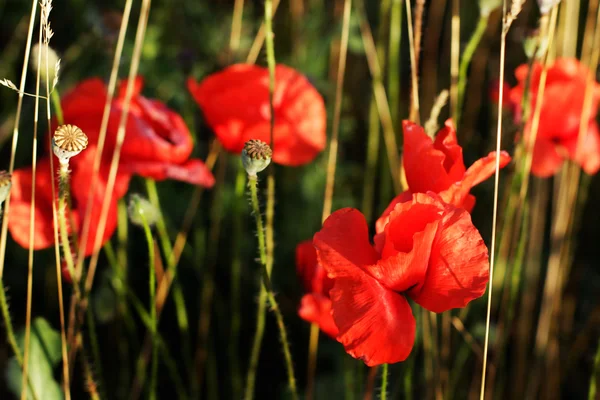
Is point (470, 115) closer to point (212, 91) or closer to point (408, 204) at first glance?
point (212, 91)

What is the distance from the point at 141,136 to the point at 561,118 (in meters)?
0.56

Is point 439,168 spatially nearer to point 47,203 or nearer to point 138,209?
point 138,209

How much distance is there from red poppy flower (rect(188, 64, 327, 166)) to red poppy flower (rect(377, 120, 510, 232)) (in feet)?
0.87

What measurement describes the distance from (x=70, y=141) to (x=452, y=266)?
31 centimetres

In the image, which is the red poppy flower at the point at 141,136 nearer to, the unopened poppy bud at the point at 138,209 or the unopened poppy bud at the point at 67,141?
the unopened poppy bud at the point at 138,209

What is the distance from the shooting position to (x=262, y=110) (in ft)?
2.72

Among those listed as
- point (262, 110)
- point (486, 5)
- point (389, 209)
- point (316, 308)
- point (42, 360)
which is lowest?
point (42, 360)

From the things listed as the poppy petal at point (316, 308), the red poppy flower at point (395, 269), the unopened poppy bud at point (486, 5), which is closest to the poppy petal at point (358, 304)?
the red poppy flower at point (395, 269)

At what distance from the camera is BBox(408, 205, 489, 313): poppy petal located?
19.9 inches

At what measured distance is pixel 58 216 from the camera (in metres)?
0.61

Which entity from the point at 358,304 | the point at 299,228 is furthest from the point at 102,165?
the point at 299,228

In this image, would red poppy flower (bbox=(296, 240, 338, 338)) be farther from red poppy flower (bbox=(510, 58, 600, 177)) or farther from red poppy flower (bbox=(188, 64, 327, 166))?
red poppy flower (bbox=(510, 58, 600, 177))

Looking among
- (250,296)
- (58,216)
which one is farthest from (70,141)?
(250,296)

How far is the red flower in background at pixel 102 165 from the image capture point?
2.33ft
